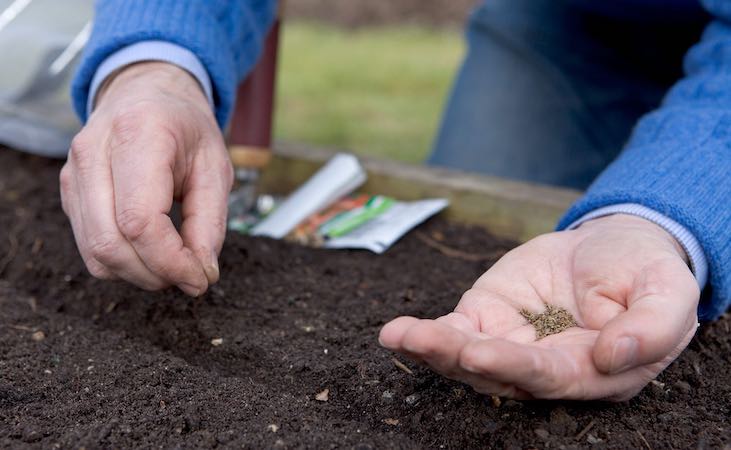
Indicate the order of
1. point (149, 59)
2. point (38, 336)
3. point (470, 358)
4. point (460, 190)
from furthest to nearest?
1. point (460, 190)
2. point (149, 59)
3. point (38, 336)
4. point (470, 358)

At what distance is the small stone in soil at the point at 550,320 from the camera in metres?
0.94

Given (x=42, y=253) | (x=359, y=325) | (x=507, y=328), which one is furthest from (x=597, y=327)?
(x=42, y=253)

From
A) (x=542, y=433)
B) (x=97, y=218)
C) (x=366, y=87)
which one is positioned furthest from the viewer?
(x=366, y=87)

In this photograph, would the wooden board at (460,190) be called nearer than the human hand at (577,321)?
No

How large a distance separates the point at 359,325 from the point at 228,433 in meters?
0.35

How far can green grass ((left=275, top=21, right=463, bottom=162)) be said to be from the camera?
3342 millimetres

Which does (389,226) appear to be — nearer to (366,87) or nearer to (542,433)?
(542,433)

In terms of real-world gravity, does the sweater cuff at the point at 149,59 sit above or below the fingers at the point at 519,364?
below

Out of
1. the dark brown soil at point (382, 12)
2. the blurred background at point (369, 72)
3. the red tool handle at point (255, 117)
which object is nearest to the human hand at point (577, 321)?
the red tool handle at point (255, 117)

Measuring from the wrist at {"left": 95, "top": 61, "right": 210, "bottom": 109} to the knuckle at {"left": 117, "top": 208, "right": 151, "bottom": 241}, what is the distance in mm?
250

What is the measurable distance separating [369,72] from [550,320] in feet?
11.5

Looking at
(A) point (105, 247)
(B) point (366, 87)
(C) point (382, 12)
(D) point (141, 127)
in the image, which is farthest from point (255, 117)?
(C) point (382, 12)

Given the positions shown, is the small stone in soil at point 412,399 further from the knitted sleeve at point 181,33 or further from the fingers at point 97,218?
the knitted sleeve at point 181,33

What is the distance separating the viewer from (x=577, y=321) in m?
0.97
